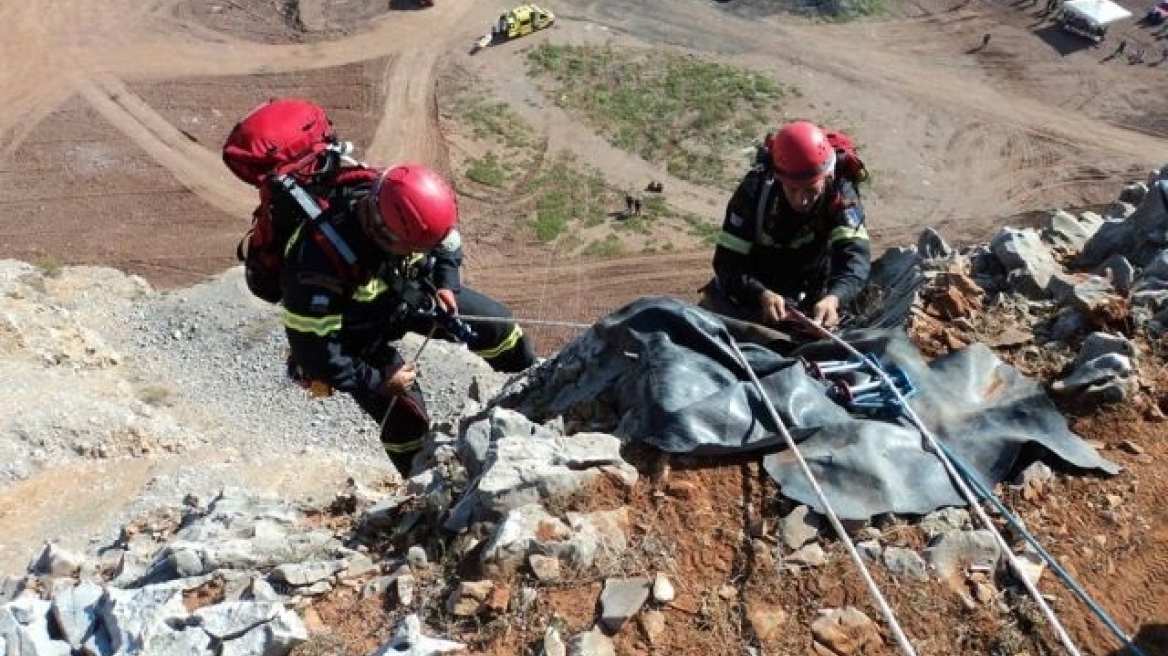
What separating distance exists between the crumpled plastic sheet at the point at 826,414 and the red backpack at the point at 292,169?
1.99 meters

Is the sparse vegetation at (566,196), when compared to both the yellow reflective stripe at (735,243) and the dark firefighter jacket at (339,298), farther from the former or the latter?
the dark firefighter jacket at (339,298)

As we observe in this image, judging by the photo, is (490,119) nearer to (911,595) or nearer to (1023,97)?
(1023,97)

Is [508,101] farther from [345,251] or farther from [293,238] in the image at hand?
[345,251]

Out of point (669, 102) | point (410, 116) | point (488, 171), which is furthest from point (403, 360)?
point (669, 102)

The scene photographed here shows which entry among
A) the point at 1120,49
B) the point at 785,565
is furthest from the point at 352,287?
the point at 1120,49

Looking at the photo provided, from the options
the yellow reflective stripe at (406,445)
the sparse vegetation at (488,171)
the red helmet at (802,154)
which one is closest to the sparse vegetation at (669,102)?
the sparse vegetation at (488,171)

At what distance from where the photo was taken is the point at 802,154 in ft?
21.1

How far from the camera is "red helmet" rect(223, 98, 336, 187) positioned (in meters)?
6.66

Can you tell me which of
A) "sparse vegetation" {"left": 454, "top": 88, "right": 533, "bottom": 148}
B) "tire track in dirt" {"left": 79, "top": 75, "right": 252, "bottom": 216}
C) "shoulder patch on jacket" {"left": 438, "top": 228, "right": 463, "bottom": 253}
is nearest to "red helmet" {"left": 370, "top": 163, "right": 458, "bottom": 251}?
"shoulder patch on jacket" {"left": 438, "top": 228, "right": 463, "bottom": 253}

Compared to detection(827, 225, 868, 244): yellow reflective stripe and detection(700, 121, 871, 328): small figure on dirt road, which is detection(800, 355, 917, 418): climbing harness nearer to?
detection(700, 121, 871, 328): small figure on dirt road

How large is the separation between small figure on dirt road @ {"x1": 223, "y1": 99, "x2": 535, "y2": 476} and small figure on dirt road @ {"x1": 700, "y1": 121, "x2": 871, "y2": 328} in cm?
199

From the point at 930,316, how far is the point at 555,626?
3.94m

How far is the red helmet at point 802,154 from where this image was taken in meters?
6.40

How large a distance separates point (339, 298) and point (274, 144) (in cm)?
110
